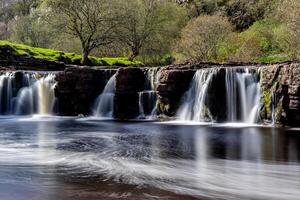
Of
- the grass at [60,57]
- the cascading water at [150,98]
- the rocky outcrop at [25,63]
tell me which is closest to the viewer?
the cascading water at [150,98]

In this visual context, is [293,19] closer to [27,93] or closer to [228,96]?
[228,96]

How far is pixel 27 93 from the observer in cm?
3384

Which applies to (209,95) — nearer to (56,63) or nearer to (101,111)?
(101,111)

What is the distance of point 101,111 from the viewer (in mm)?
31781

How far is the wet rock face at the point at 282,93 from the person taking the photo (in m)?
22.4

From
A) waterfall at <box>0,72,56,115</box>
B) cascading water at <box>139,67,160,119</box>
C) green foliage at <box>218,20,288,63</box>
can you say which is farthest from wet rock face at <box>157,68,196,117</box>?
green foliage at <box>218,20,288,63</box>

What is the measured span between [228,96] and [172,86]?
3.74 metres

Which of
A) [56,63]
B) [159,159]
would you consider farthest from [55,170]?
[56,63]

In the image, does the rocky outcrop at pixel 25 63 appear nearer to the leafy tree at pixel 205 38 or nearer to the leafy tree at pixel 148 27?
the leafy tree at pixel 148 27

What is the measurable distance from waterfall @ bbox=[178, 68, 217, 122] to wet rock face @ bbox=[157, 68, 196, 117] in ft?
1.23

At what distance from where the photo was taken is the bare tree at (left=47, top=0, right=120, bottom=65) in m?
48.8

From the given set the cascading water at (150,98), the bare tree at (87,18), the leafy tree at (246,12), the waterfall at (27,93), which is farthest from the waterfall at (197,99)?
the leafy tree at (246,12)

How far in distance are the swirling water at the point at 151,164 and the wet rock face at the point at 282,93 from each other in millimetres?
1693

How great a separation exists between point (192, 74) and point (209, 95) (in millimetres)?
2231
